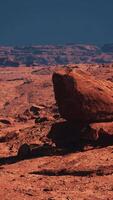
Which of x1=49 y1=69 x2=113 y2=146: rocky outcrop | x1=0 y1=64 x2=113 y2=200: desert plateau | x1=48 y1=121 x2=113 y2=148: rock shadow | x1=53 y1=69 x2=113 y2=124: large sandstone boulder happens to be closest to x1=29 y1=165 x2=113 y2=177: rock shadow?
x1=0 y1=64 x2=113 y2=200: desert plateau

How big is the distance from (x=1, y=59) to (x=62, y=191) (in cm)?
18071

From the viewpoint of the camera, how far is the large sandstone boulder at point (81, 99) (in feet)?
79.6

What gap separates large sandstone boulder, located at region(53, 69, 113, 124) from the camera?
79.6ft

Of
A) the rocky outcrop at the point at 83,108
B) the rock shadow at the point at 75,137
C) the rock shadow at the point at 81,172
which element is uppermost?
the rocky outcrop at the point at 83,108

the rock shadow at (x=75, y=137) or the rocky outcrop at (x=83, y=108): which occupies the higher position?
the rocky outcrop at (x=83, y=108)

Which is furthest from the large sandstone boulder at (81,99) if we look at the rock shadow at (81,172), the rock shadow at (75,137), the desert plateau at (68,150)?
the rock shadow at (81,172)

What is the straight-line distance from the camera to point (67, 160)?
898 inches

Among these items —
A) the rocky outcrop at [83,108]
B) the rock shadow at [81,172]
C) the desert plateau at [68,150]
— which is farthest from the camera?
the rocky outcrop at [83,108]

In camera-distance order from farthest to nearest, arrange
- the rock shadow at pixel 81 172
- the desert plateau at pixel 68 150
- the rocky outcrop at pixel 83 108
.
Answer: the rocky outcrop at pixel 83 108
the rock shadow at pixel 81 172
the desert plateau at pixel 68 150

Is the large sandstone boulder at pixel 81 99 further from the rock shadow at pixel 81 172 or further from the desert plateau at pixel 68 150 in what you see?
the rock shadow at pixel 81 172

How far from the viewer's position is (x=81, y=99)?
79.5 feet

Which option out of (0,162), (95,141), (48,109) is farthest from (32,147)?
(48,109)

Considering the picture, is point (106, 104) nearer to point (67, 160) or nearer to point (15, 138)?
point (67, 160)

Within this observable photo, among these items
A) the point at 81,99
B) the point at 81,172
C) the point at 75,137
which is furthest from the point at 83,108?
the point at 81,172
